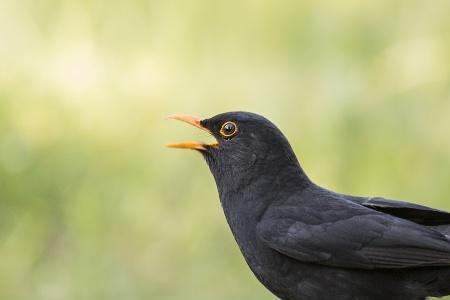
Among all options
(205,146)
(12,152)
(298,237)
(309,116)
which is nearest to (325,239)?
(298,237)

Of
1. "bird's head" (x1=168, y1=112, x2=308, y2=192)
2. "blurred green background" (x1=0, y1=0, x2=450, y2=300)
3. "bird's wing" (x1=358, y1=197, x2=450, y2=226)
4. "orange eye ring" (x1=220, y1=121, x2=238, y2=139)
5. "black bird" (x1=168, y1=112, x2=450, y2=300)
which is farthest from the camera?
"blurred green background" (x1=0, y1=0, x2=450, y2=300)

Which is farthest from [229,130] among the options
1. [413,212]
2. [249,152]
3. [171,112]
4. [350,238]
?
[171,112]

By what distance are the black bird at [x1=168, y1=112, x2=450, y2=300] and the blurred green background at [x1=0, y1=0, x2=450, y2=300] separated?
9.79 ft

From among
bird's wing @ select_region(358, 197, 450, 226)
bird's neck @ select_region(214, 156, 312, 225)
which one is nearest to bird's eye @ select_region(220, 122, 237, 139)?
bird's neck @ select_region(214, 156, 312, 225)

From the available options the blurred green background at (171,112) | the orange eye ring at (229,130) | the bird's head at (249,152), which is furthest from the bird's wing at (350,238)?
the blurred green background at (171,112)

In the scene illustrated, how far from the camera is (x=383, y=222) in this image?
15.1 feet

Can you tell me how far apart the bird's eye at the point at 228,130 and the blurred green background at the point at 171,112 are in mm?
2937

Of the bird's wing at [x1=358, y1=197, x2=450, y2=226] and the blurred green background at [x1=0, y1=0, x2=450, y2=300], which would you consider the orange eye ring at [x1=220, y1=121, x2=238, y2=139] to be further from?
the blurred green background at [x1=0, y1=0, x2=450, y2=300]

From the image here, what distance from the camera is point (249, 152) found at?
495 centimetres

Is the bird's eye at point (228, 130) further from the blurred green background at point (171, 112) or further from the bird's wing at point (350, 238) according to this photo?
the blurred green background at point (171, 112)

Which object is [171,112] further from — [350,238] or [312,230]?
[350,238]

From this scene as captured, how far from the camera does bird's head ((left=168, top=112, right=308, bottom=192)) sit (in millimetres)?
4918

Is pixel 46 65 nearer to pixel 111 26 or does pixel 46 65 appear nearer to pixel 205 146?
pixel 111 26

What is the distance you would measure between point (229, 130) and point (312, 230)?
2.44ft
